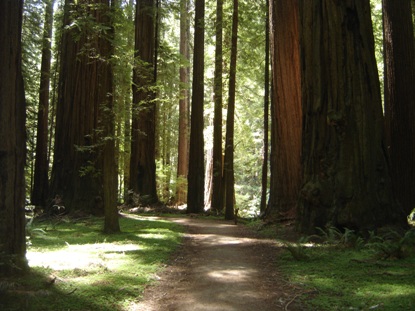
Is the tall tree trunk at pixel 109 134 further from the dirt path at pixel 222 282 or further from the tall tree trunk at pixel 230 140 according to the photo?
the tall tree trunk at pixel 230 140

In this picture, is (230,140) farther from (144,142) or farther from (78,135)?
(78,135)

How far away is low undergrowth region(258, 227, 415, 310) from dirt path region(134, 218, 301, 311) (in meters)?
0.27

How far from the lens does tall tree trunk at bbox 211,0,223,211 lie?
649 inches

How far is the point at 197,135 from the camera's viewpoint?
55.5 feet

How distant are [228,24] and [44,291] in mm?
14667

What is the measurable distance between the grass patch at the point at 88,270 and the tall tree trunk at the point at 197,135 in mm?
7013

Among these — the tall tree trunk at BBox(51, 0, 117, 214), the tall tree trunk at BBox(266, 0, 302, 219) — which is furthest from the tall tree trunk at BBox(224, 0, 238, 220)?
the tall tree trunk at BBox(51, 0, 117, 214)

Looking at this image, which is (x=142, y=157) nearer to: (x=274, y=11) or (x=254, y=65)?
(x=254, y=65)

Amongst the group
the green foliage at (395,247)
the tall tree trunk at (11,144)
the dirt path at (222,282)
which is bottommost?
the dirt path at (222,282)

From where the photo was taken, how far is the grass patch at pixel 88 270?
4.16m

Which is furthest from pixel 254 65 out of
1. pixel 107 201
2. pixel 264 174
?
pixel 107 201

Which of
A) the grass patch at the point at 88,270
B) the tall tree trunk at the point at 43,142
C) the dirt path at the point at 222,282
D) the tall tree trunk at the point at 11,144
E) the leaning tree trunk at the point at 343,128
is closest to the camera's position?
the grass patch at the point at 88,270

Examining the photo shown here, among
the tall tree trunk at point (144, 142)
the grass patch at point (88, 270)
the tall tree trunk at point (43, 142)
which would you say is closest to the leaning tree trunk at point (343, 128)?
the grass patch at point (88, 270)

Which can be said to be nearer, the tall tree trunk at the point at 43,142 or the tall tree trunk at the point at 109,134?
the tall tree trunk at the point at 109,134
